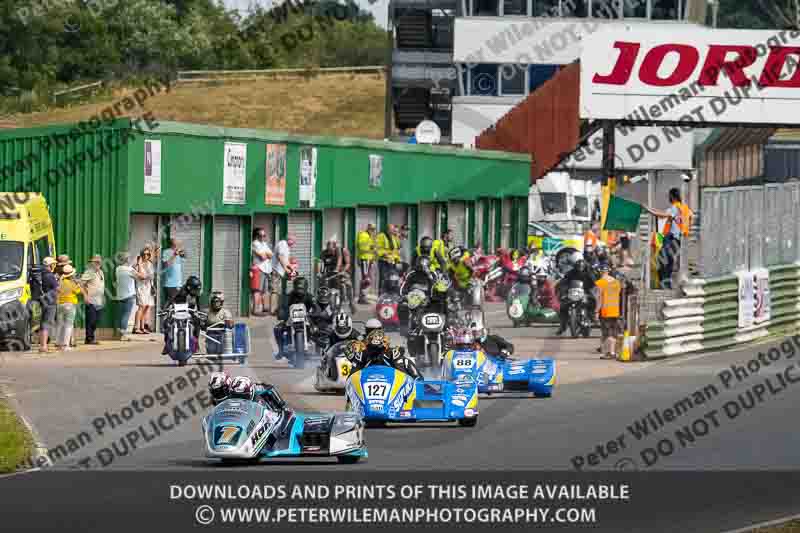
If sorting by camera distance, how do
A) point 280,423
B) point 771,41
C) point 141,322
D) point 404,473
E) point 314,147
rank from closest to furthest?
point 404,473
point 280,423
point 141,322
point 314,147
point 771,41

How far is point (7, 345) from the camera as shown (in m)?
26.8

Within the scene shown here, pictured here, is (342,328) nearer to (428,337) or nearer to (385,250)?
(428,337)

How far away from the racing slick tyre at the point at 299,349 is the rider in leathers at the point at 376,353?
629 cm

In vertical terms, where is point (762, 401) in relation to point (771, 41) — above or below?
below

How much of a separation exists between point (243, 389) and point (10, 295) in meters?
11.6

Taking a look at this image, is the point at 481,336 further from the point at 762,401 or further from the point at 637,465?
the point at 637,465

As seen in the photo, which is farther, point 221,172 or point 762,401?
point 221,172

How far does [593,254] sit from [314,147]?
22.4ft

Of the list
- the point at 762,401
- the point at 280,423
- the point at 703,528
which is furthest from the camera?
the point at 762,401

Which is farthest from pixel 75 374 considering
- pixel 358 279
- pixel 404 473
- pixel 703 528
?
pixel 358 279

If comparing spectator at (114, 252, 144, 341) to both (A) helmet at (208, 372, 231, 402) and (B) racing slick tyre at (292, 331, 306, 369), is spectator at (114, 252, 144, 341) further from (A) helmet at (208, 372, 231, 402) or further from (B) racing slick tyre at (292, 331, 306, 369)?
(A) helmet at (208, 372, 231, 402)

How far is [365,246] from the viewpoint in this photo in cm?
3878

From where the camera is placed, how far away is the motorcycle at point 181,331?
82.6 feet

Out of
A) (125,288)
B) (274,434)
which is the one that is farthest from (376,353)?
(125,288)
